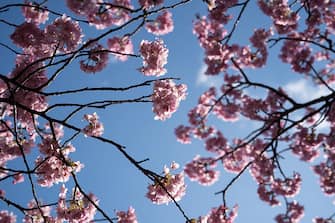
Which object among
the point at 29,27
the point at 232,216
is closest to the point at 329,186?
the point at 232,216

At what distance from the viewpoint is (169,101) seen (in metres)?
6.84

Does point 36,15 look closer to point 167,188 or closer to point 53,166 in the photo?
point 53,166

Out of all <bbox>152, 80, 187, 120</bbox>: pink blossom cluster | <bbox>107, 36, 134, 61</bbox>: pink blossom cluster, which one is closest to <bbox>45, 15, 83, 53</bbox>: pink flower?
<bbox>107, 36, 134, 61</bbox>: pink blossom cluster

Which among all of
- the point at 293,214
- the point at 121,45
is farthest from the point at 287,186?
the point at 121,45

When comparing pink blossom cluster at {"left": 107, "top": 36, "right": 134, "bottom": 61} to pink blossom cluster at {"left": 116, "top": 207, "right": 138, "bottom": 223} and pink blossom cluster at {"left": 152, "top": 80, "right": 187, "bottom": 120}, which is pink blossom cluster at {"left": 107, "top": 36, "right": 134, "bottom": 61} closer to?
pink blossom cluster at {"left": 152, "top": 80, "right": 187, "bottom": 120}

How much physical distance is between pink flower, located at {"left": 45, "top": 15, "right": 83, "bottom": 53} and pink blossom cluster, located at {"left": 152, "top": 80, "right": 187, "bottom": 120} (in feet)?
5.16

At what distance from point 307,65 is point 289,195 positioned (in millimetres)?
2698

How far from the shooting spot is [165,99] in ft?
22.2

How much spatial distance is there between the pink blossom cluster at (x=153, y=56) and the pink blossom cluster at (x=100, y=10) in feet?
2.88

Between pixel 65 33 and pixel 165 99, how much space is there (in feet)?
6.59

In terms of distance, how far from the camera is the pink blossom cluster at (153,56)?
7.24 meters

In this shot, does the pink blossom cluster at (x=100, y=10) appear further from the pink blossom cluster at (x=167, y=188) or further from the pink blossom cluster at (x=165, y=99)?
the pink blossom cluster at (x=167, y=188)

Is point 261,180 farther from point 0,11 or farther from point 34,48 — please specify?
point 0,11

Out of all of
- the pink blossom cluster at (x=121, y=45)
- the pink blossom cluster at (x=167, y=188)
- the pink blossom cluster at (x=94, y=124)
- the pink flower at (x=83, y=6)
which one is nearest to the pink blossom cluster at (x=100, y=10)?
the pink flower at (x=83, y=6)
